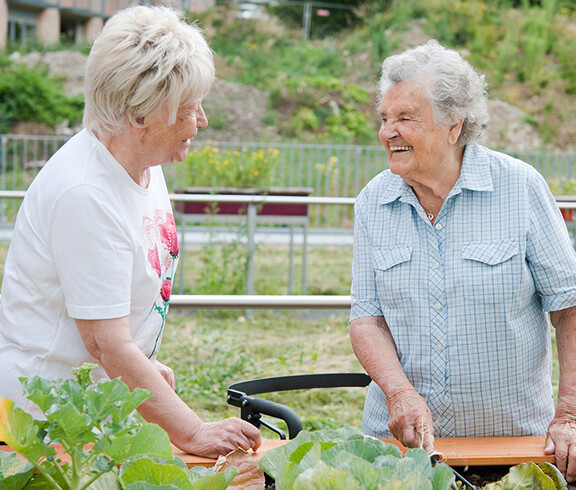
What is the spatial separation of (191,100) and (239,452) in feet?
2.27

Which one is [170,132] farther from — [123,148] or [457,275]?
[457,275]

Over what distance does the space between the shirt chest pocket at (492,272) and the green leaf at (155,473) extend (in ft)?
3.78

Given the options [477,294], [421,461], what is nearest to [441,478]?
[421,461]

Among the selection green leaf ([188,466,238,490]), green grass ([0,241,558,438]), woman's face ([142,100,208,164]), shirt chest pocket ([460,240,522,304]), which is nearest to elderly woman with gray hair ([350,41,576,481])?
shirt chest pocket ([460,240,522,304])

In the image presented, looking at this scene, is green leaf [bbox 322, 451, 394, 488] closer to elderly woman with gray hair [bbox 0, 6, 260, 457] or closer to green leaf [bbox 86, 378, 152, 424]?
green leaf [bbox 86, 378, 152, 424]

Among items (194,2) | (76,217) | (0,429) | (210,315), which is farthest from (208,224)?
(194,2)

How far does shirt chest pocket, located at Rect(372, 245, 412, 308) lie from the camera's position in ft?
6.39

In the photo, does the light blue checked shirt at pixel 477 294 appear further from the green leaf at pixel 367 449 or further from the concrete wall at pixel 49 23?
the concrete wall at pixel 49 23

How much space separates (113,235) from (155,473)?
658mm

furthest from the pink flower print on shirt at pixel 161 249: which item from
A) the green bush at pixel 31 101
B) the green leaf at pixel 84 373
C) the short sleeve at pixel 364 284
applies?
the green bush at pixel 31 101

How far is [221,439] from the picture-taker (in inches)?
57.7

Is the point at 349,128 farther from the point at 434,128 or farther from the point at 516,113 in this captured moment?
the point at 434,128

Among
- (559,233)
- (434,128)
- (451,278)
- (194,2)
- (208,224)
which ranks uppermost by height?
(194,2)

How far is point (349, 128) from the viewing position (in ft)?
62.0
